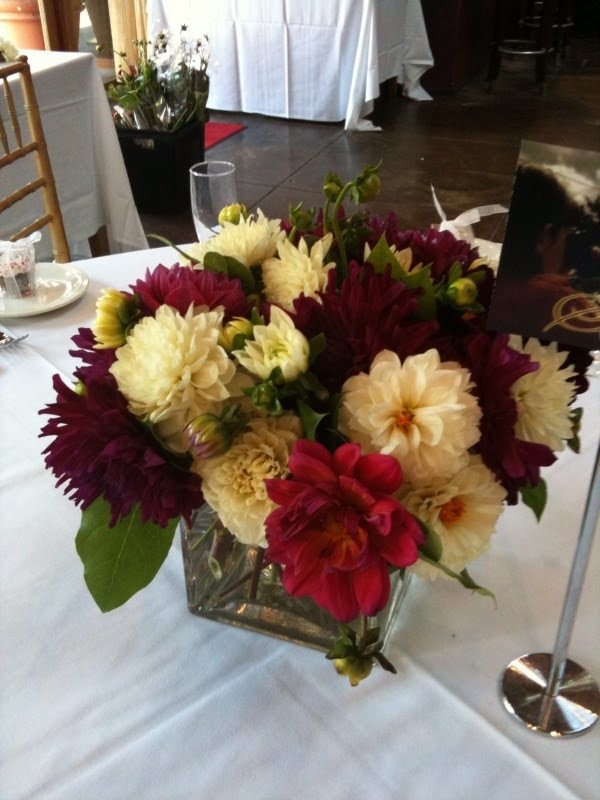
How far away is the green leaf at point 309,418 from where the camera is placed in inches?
16.3

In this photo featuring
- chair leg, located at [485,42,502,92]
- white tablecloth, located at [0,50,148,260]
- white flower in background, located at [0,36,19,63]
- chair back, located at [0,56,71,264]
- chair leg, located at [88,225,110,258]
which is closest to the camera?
chair back, located at [0,56,71,264]

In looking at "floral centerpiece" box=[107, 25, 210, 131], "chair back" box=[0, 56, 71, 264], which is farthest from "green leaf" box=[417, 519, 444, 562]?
"floral centerpiece" box=[107, 25, 210, 131]

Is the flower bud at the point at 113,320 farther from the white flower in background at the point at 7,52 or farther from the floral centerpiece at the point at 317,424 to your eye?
the white flower in background at the point at 7,52

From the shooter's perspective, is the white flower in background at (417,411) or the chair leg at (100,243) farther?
the chair leg at (100,243)

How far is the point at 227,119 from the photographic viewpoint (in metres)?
4.32

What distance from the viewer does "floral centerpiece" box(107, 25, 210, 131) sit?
2.87 meters

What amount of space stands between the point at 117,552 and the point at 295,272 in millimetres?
211

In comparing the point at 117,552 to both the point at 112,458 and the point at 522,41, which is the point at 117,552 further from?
the point at 522,41

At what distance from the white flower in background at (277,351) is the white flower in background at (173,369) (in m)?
0.01

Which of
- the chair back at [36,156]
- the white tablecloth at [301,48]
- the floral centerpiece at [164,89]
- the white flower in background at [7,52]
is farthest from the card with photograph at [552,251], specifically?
the white tablecloth at [301,48]

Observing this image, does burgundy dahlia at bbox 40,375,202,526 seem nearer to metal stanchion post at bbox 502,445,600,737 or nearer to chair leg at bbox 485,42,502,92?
metal stanchion post at bbox 502,445,600,737

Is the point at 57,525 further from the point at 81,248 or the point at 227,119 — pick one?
the point at 227,119

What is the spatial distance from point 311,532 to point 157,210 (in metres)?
2.96

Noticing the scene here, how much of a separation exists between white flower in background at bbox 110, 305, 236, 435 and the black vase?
9.06 feet
